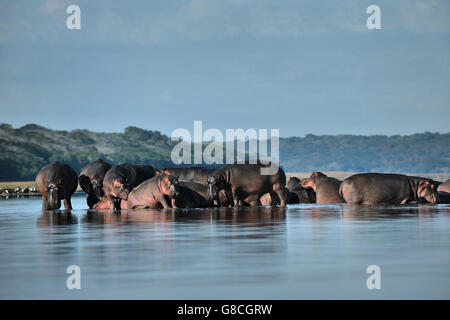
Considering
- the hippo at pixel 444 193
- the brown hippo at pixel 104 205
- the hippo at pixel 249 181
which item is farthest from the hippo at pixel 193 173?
the hippo at pixel 444 193

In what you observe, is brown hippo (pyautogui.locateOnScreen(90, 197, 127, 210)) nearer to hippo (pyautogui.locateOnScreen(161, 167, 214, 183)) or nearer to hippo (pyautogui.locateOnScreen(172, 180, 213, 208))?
hippo (pyautogui.locateOnScreen(172, 180, 213, 208))

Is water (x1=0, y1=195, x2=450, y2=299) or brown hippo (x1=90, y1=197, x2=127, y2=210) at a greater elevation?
brown hippo (x1=90, y1=197, x2=127, y2=210)

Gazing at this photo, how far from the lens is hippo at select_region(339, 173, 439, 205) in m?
27.6

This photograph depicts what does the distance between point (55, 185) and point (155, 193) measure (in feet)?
12.9

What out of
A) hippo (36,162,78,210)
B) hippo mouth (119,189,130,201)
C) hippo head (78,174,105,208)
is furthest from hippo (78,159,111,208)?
hippo mouth (119,189,130,201)

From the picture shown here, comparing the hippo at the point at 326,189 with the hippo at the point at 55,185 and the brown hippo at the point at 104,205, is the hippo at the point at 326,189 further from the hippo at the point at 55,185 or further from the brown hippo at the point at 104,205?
the hippo at the point at 55,185

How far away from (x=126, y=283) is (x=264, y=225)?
27.8 ft

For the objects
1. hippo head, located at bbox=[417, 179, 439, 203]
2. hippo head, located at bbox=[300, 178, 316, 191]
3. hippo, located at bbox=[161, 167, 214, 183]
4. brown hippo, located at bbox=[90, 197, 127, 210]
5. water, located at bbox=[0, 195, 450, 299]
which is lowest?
water, located at bbox=[0, 195, 450, 299]

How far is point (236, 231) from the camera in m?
15.6

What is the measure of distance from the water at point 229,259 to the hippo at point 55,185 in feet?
29.5

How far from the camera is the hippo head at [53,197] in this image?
26781 mm

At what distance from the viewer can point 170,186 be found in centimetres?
2475

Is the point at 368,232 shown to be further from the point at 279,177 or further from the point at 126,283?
the point at 279,177
